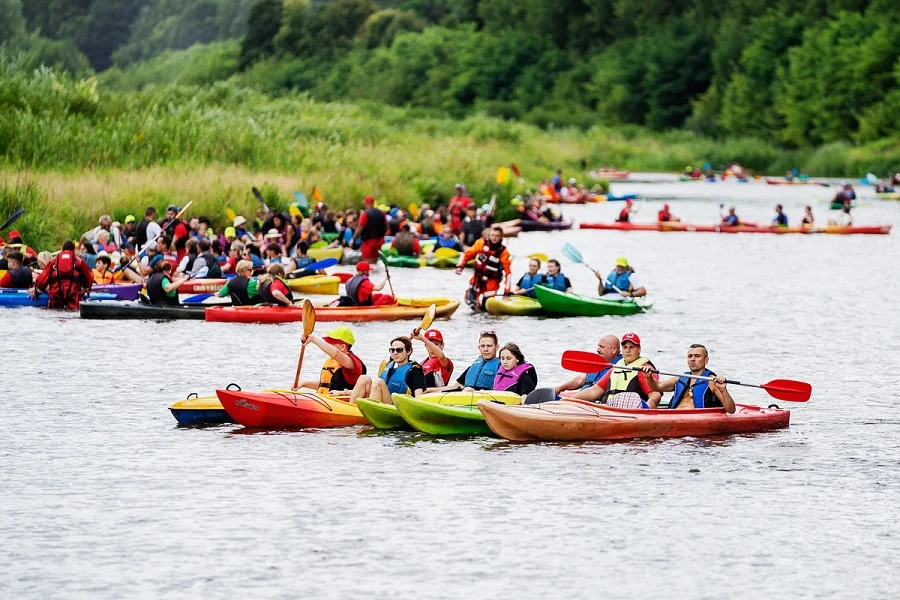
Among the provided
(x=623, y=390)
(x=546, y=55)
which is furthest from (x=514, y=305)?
(x=546, y=55)

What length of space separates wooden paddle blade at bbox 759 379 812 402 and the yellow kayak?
40.2ft

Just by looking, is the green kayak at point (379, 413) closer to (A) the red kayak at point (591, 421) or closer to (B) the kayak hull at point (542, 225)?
(A) the red kayak at point (591, 421)

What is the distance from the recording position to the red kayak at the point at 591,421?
13.6m

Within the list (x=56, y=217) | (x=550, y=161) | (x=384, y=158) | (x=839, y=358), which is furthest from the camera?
(x=550, y=161)

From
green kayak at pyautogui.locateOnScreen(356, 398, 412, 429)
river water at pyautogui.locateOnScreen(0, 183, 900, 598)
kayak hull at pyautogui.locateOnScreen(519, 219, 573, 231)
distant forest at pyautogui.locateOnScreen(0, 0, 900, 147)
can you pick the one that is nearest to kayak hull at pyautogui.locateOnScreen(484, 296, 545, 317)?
river water at pyautogui.locateOnScreen(0, 183, 900, 598)

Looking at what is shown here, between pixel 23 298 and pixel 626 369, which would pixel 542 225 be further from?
pixel 626 369

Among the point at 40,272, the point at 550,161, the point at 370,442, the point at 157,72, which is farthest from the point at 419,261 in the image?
the point at 157,72

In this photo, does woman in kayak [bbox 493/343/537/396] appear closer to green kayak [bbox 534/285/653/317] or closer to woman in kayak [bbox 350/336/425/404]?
woman in kayak [bbox 350/336/425/404]

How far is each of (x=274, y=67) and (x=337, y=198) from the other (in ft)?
272

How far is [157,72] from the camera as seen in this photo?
111688 mm

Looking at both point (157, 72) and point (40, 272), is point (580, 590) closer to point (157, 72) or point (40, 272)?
point (40, 272)

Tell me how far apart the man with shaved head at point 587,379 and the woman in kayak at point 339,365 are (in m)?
1.67

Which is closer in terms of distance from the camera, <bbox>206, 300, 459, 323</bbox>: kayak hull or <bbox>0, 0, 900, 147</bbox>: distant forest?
<bbox>206, 300, 459, 323</bbox>: kayak hull

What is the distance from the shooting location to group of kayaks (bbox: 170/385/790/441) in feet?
44.8
